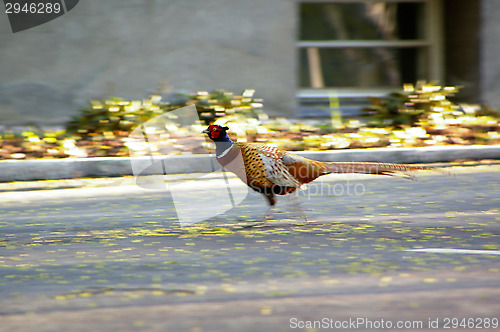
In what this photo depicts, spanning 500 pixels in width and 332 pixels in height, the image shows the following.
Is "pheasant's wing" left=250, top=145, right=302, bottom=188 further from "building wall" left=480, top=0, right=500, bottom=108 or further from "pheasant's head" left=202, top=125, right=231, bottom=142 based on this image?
"building wall" left=480, top=0, right=500, bottom=108

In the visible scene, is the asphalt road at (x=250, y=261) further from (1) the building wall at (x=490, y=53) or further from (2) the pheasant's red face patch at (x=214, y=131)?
(1) the building wall at (x=490, y=53)

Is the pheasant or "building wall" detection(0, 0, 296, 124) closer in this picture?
the pheasant

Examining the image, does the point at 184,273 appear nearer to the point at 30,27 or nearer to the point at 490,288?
the point at 490,288

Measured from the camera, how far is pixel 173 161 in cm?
1067

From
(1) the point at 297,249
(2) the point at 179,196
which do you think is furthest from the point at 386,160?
(1) the point at 297,249

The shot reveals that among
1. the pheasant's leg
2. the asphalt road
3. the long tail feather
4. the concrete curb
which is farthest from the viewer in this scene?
the concrete curb

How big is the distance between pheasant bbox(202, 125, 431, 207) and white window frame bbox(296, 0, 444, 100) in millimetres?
8995

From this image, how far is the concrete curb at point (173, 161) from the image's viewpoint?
1023cm

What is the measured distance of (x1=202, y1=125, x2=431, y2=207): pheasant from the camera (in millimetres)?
6273

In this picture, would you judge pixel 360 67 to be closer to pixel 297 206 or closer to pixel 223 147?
pixel 297 206

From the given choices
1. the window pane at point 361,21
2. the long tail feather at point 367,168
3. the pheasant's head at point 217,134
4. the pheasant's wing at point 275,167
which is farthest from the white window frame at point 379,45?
the pheasant's head at point 217,134

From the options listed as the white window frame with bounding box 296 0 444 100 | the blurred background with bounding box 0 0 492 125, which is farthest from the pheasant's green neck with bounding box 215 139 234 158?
the white window frame with bounding box 296 0 444 100

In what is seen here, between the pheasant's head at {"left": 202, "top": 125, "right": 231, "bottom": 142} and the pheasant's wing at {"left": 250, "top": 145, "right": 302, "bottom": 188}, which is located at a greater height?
the pheasant's head at {"left": 202, "top": 125, "right": 231, "bottom": 142}

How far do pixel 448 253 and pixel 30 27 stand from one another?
1025 centimetres
